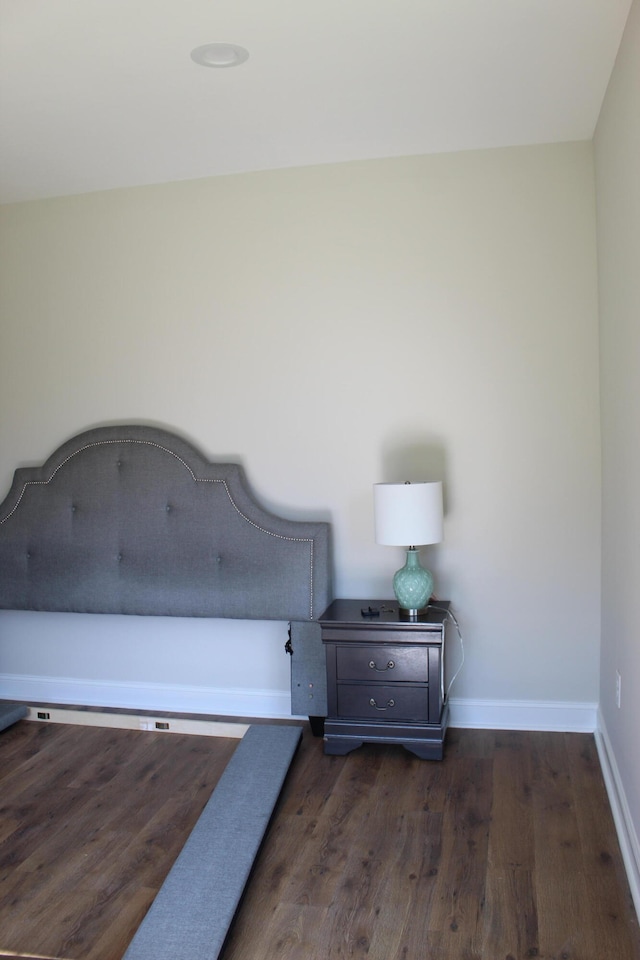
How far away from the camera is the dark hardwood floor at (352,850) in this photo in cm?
212

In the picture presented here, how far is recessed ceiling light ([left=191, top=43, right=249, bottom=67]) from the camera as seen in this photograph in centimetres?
248

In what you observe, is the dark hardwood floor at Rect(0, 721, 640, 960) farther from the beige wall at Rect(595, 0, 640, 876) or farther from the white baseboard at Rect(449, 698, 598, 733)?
the beige wall at Rect(595, 0, 640, 876)

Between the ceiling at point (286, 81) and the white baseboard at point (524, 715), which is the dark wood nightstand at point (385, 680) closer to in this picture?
the white baseboard at point (524, 715)

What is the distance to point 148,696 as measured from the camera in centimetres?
388

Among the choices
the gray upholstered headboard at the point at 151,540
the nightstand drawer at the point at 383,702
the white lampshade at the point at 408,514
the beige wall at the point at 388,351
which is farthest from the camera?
the gray upholstered headboard at the point at 151,540

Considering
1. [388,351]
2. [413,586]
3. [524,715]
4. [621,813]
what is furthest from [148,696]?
[621,813]

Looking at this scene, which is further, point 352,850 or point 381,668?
point 381,668

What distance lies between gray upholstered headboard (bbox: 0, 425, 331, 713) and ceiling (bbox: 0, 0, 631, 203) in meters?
1.27

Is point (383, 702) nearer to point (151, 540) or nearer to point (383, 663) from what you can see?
point (383, 663)

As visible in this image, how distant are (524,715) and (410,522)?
1.08 meters

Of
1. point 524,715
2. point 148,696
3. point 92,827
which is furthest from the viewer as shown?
point 148,696

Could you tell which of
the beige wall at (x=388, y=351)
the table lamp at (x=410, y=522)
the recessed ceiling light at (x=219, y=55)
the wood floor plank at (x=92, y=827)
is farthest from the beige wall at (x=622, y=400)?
the wood floor plank at (x=92, y=827)

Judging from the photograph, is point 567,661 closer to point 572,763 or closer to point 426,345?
point 572,763

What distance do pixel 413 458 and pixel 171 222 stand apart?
63.4 inches
